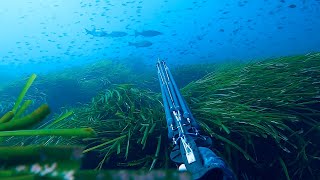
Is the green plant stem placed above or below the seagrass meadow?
above

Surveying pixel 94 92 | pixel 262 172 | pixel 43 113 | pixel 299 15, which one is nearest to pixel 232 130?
pixel 262 172

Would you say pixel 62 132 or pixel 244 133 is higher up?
pixel 62 132

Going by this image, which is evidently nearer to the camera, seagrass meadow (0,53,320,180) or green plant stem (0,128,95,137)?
green plant stem (0,128,95,137)

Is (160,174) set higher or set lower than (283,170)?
higher

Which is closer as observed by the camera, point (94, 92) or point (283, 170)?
point (283, 170)

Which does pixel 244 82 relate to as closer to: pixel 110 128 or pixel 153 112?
pixel 153 112

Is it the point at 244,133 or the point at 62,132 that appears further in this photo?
the point at 244,133

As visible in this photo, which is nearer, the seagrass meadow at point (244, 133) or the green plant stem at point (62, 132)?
the green plant stem at point (62, 132)

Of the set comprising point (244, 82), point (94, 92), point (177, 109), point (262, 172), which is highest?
point (177, 109)

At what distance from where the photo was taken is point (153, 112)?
137 inches

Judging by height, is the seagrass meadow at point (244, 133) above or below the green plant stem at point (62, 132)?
below

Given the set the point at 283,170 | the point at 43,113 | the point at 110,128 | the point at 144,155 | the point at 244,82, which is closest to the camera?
the point at 43,113

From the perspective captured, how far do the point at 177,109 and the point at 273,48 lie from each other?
39491mm

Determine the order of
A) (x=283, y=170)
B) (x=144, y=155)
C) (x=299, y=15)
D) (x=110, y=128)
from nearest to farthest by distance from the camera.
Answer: (x=283, y=170) → (x=144, y=155) → (x=110, y=128) → (x=299, y=15)
